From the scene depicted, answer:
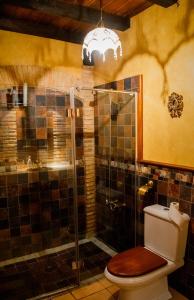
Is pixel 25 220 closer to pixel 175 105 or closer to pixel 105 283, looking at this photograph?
pixel 105 283

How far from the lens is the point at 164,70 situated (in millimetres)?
2172

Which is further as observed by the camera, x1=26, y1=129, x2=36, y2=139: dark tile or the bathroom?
x1=26, y1=129, x2=36, y2=139: dark tile

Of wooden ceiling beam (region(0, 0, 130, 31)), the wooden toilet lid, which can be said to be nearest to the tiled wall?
the wooden toilet lid

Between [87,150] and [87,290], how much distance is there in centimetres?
144

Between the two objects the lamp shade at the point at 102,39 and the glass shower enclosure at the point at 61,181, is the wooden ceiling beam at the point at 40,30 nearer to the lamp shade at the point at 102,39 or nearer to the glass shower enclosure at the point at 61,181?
the glass shower enclosure at the point at 61,181

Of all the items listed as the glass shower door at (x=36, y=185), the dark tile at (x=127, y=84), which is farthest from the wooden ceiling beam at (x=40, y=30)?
the dark tile at (x=127, y=84)

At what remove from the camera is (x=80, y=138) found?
2.88 m

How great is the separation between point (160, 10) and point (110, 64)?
31.6 inches

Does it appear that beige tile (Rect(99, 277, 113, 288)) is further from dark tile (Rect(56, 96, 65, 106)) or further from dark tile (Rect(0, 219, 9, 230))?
dark tile (Rect(56, 96, 65, 106))

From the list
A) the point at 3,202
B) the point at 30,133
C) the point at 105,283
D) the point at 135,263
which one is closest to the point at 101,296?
the point at 105,283

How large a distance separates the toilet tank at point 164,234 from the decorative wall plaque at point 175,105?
84 cm

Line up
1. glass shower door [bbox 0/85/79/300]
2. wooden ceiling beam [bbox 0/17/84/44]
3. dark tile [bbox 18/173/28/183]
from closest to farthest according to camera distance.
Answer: wooden ceiling beam [bbox 0/17/84/44] → glass shower door [bbox 0/85/79/300] → dark tile [bbox 18/173/28/183]

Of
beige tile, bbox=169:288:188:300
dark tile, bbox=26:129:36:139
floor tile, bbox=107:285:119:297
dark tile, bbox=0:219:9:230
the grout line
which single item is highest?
dark tile, bbox=26:129:36:139

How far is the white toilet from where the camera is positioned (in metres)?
1.82
